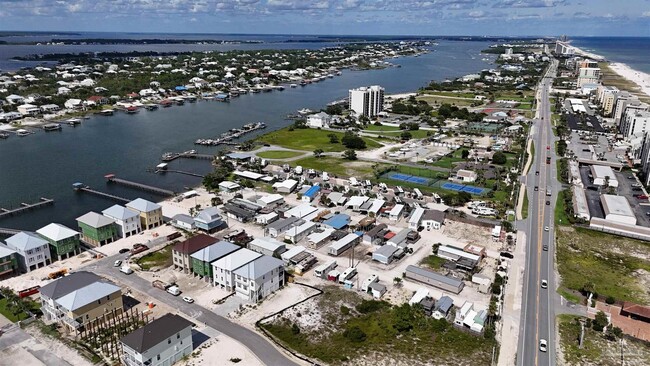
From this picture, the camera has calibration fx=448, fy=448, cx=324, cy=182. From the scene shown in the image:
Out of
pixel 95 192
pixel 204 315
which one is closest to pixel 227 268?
pixel 204 315

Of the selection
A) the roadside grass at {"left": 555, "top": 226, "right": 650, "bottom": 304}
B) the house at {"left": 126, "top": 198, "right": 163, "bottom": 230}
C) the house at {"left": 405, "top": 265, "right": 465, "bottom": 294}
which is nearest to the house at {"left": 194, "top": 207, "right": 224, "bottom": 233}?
the house at {"left": 126, "top": 198, "right": 163, "bottom": 230}

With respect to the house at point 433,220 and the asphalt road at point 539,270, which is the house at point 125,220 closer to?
the house at point 433,220

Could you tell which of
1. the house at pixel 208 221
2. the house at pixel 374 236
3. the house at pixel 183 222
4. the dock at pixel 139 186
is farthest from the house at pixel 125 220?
the house at pixel 374 236

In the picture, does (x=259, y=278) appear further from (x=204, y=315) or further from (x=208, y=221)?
(x=208, y=221)

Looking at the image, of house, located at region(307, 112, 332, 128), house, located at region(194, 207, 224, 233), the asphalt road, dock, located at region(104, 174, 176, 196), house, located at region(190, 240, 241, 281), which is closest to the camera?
the asphalt road

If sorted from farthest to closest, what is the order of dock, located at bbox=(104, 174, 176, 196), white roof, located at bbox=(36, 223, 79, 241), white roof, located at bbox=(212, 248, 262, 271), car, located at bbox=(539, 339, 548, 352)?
dock, located at bbox=(104, 174, 176, 196), white roof, located at bbox=(36, 223, 79, 241), white roof, located at bbox=(212, 248, 262, 271), car, located at bbox=(539, 339, 548, 352)

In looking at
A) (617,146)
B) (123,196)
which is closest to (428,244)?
(123,196)

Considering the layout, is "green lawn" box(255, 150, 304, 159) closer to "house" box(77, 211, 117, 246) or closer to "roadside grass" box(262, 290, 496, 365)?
"house" box(77, 211, 117, 246)

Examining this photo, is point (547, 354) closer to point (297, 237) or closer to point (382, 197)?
point (297, 237)
